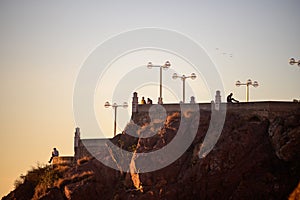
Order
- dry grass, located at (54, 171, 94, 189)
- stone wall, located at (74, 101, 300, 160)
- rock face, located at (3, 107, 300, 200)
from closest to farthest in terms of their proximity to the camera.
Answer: rock face, located at (3, 107, 300, 200) < stone wall, located at (74, 101, 300, 160) < dry grass, located at (54, 171, 94, 189)

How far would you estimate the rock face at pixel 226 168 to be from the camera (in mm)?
51750

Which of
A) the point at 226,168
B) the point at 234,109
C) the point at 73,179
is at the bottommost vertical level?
the point at 73,179

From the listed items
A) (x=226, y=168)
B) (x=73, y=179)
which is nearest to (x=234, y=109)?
(x=226, y=168)

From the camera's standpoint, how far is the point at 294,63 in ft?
179

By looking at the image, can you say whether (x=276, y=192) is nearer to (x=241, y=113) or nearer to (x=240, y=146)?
(x=240, y=146)

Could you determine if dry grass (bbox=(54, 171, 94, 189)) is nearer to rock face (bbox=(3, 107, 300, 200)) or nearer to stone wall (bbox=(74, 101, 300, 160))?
rock face (bbox=(3, 107, 300, 200))

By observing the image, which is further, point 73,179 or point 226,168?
point 73,179

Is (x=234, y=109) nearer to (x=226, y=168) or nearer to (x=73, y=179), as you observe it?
(x=226, y=168)

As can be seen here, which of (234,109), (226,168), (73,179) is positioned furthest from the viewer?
(73,179)

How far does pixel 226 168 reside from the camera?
53.4m

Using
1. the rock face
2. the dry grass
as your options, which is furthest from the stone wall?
the dry grass

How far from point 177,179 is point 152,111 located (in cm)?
860

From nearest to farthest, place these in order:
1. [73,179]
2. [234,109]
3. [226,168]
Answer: [226,168] < [234,109] < [73,179]

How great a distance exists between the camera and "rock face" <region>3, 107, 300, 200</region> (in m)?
51.8
